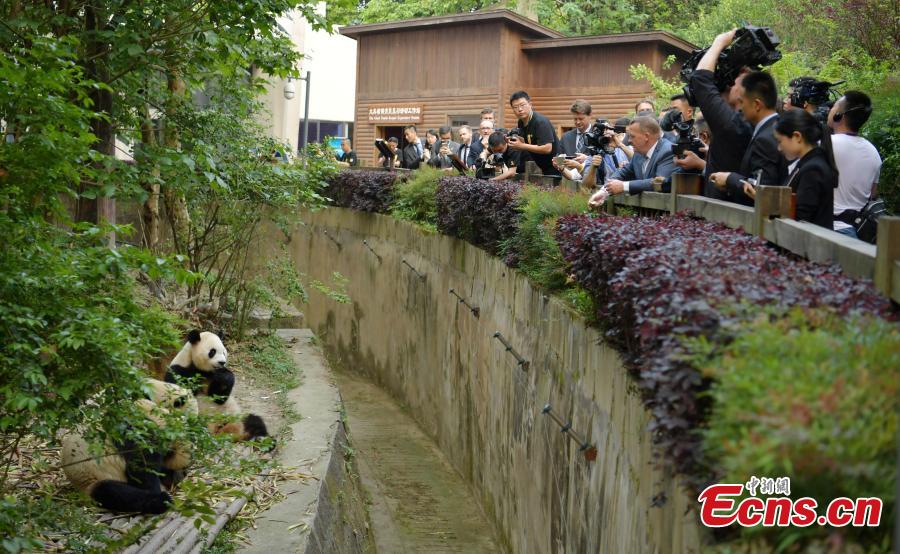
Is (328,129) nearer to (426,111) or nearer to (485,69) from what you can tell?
(426,111)

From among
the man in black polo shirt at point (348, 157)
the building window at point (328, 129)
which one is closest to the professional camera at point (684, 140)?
the man in black polo shirt at point (348, 157)

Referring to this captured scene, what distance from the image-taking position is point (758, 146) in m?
6.47

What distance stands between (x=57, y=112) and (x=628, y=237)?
314 centimetres

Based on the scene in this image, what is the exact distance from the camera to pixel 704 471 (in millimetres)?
3793

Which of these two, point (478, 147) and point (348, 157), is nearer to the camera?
point (478, 147)

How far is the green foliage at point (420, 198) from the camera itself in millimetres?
16047

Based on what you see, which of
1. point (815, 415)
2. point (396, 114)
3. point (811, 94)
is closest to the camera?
point (815, 415)

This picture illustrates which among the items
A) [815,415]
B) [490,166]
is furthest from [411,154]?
[815,415]

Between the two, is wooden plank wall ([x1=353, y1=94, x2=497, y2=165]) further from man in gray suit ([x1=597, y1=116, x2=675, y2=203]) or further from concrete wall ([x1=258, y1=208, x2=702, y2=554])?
man in gray suit ([x1=597, y1=116, x2=675, y2=203])

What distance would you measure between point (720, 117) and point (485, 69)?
67.4ft

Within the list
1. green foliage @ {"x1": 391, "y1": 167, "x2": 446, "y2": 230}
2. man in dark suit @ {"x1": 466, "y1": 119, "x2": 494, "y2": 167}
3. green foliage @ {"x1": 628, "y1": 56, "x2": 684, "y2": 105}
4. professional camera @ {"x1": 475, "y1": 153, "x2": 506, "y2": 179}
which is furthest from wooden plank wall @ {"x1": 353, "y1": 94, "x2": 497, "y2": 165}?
professional camera @ {"x1": 475, "y1": 153, "x2": 506, "y2": 179}

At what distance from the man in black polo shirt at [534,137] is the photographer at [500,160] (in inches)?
10.0

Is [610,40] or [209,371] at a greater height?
[610,40]

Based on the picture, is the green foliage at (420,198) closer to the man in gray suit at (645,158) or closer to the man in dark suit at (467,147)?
the man in dark suit at (467,147)
